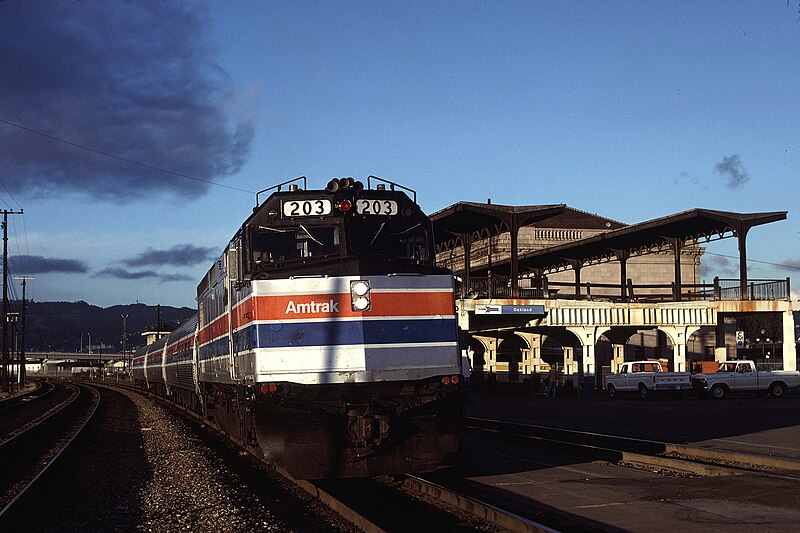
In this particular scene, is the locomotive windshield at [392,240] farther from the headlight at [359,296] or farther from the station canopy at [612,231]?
the station canopy at [612,231]

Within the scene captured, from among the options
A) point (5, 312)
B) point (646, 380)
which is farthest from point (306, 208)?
point (5, 312)

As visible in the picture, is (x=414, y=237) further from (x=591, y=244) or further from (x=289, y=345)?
(x=591, y=244)

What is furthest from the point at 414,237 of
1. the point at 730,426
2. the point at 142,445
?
the point at 730,426

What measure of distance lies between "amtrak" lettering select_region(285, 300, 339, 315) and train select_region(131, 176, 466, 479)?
14mm

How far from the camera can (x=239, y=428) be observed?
15.2 meters

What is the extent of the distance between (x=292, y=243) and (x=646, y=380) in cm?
3265

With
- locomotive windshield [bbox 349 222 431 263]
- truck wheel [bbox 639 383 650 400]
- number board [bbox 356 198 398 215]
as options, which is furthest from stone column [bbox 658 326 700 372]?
number board [bbox 356 198 398 215]

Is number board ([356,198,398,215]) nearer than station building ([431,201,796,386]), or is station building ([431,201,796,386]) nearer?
number board ([356,198,398,215])

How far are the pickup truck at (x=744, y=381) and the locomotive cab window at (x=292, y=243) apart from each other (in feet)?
109

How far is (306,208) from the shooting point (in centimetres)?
1365

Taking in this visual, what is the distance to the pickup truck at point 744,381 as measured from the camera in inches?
1671

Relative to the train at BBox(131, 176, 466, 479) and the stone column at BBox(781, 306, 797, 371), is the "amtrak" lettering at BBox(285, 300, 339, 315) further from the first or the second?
the stone column at BBox(781, 306, 797, 371)

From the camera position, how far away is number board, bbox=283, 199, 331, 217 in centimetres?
1361

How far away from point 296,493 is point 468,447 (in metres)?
6.69
